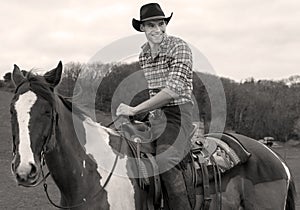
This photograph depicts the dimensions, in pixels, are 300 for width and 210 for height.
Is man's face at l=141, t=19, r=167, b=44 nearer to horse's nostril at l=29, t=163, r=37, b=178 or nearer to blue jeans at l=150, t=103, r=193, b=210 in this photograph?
blue jeans at l=150, t=103, r=193, b=210

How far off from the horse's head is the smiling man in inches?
44.0

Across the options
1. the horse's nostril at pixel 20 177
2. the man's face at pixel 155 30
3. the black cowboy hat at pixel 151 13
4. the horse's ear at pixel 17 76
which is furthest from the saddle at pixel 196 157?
the horse's nostril at pixel 20 177

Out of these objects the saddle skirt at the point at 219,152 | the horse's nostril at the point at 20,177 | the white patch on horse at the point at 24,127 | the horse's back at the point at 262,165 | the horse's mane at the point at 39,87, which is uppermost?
the horse's mane at the point at 39,87

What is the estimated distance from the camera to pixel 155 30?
598 cm

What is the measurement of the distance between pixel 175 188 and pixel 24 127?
2176mm

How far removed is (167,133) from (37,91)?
184 cm

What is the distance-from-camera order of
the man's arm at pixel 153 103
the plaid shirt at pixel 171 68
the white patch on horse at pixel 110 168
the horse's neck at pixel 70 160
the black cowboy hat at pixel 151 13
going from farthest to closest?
the black cowboy hat at pixel 151 13 < the plaid shirt at pixel 171 68 < the man's arm at pixel 153 103 < the white patch on horse at pixel 110 168 < the horse's neck at pixel 70 160

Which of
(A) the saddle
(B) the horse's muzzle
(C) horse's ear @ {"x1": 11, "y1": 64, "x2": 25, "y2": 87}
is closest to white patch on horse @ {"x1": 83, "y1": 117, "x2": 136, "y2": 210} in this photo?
(A) the saddle

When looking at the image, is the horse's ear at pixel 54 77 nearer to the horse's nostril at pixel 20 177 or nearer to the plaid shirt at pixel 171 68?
the horse's nostril at pixel 20 177

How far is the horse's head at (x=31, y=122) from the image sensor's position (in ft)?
14.7

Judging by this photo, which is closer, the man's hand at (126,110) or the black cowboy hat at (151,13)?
the man's hand at (126,110)

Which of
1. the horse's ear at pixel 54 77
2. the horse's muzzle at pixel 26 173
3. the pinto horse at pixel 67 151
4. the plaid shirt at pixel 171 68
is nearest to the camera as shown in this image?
the horse's muzzle at pixel 26 173

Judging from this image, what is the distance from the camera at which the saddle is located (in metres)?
5.80

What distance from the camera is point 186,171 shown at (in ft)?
20.2
